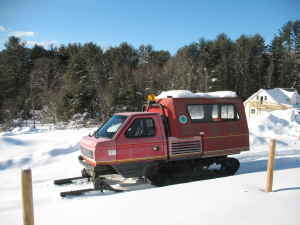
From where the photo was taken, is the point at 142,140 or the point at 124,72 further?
the point at 124,72

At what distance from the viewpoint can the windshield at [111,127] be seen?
6825 mm

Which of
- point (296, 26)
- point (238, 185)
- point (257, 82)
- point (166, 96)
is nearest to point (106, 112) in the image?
point (166, 96)

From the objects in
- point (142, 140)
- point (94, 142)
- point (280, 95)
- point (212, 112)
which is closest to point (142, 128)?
point (142, 140)

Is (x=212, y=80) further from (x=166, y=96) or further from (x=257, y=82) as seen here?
(x=166, y=96)

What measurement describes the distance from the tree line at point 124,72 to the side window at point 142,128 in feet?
85.3

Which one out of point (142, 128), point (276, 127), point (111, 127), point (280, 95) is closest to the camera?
point (142, 128)

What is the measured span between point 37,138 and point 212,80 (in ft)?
128

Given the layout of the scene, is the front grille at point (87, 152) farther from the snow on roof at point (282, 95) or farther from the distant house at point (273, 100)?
the snow on roof at point (282, 95)

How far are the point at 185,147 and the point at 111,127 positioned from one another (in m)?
2.14

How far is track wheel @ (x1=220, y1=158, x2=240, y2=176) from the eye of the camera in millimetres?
8000

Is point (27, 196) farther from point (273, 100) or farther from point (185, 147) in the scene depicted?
point (273, 100)

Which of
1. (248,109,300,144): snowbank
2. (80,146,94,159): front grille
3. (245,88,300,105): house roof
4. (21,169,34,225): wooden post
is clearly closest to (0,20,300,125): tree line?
(245,88,300,105): house roof

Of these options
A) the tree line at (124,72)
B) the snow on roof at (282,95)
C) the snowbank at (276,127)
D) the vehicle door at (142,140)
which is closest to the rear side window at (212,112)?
the vehicle door at (142,140)

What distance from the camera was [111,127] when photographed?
23.2 feet
